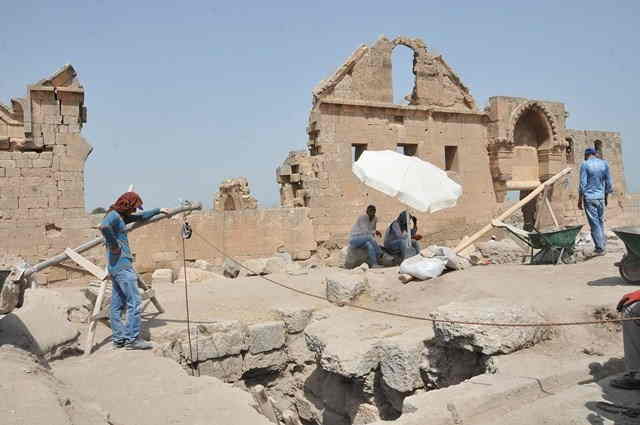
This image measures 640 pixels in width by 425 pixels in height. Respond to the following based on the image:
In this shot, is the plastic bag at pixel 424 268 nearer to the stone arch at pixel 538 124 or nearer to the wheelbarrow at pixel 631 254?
the wheelbarrow at pixel 631 254

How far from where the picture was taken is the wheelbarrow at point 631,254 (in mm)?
6410

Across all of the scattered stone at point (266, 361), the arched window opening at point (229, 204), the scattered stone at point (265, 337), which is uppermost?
the arched window opening at point (229, 204)

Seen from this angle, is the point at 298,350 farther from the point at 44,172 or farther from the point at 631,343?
the point at 44,172

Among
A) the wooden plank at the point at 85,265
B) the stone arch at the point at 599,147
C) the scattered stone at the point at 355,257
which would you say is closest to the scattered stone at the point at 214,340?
the wooden plank at the point at 85,265

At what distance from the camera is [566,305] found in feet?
20.3

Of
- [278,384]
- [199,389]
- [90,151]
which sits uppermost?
[90,151]

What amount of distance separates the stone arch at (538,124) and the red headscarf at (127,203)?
12554 millimetres

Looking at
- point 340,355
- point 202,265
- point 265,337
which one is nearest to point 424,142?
point 202,265

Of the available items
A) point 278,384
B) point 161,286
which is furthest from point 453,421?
point 161,286

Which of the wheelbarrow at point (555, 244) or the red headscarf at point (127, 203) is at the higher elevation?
the red headscarf at point (127, 203)

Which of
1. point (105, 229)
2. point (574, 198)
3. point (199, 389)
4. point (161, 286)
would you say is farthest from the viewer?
point (574, 198)

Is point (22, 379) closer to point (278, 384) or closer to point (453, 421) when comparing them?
point (453, 421)

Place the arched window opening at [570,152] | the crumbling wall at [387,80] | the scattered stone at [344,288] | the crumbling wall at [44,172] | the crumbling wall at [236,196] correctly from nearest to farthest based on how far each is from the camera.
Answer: the scattered stone at [344,288], the crumbling wall at [44,172], the crumbling wall at [387,80], the crumbling wall at [236,196], the arched window opening at [570,152]

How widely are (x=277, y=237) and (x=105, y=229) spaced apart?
6389 millimetres
